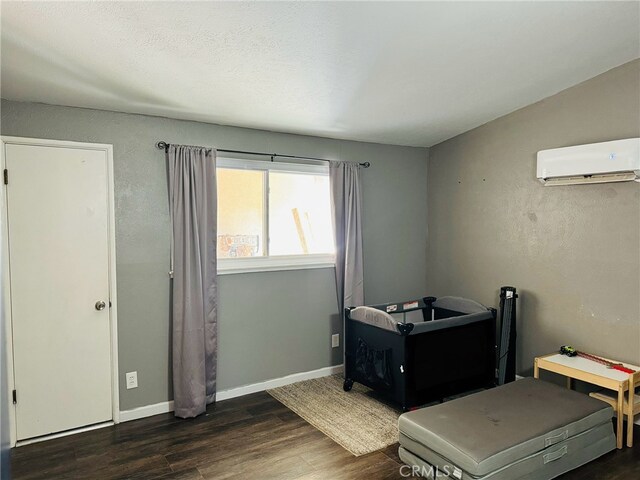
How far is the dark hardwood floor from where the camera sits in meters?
2.62

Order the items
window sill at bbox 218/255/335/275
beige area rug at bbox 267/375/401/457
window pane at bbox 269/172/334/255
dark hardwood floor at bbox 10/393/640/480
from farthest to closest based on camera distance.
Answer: window pane at bbox 269/172/334/255
window sill at bbox 218/255/335/275
beige area rug at bbox 267/375/401/457
dark hardwood floor at bbox 10/393/640/480

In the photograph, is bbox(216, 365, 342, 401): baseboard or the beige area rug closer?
the beige area rug

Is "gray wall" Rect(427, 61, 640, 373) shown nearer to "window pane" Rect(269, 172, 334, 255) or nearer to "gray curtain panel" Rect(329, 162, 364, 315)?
"gray curtain panel" Rect(329, 162, 364, 315)

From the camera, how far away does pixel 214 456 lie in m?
2.82

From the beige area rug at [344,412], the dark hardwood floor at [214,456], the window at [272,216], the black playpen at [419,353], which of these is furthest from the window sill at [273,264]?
the dark hardwood floor at [214,456]

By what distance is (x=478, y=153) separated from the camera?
4301 mm

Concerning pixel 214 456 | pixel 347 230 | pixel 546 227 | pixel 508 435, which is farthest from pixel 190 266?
pixel 546 227

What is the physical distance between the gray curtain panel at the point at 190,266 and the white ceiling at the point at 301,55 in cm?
40

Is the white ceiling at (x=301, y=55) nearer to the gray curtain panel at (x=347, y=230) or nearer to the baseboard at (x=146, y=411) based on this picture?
the gray curtain panel at (x=347, y=230)

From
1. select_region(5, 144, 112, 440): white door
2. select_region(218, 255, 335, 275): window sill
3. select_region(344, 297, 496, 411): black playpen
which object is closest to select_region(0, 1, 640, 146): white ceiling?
select_region(5, 144, 112, 440): white door

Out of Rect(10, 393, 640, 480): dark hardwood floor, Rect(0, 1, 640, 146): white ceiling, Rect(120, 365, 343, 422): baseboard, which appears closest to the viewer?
Rect(0, 1, 640, 146): white ceiling

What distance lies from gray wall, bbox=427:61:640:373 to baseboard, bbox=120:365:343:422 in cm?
153

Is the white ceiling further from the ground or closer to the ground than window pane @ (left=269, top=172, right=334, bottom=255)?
further from the ground

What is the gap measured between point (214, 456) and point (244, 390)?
0.97 metres
